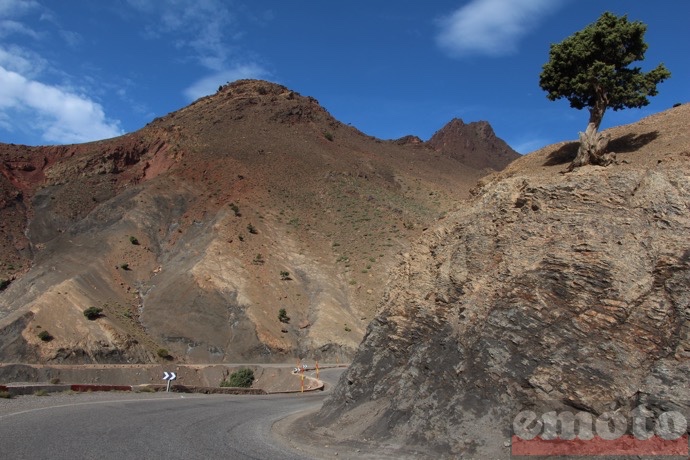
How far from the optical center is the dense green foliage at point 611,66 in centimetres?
1692

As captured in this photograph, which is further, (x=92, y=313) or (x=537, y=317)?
(x=92, y=313)

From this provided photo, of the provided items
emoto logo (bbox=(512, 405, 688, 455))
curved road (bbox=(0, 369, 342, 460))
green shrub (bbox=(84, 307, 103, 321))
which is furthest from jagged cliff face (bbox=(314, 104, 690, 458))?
green shrub (bbox=(84, 307, 103, 321))

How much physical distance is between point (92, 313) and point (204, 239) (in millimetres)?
16602

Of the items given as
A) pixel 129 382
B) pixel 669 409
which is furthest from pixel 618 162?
pixel 129 382

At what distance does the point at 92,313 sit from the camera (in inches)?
1567

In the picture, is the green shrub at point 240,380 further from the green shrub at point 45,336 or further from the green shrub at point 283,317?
the green shrub at point 45,336

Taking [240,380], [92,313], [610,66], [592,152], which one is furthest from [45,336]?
[610,66]

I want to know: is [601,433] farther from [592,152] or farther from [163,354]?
[163,354]

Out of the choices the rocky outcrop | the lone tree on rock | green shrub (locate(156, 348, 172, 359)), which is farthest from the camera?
the rocky outcrop

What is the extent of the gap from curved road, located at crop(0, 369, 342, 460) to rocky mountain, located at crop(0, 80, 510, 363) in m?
13.4

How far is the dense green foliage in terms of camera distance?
55.5 feet

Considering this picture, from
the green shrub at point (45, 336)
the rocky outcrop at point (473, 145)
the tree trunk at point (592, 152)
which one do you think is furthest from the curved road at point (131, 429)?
the rocky outcrop at point (473, 145)

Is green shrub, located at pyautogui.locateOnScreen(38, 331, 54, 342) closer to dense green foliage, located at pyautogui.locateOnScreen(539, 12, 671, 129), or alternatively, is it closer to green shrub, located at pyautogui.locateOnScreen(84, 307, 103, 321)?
green shrub, located at pyautogui.locateOnScreen(84, 307, 103, 321)

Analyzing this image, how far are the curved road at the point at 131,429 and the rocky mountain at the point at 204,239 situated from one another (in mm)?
13411
